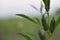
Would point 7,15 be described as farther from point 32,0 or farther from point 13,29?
point 32,0

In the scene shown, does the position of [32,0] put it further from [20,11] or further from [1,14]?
[1,14]

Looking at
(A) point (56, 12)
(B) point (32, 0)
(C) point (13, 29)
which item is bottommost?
(A) point (56, 12)

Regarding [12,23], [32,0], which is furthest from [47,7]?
[12,23]

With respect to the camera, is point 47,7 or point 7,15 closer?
point 47,7

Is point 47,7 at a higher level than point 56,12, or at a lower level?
higher

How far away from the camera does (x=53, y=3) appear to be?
1.23 m

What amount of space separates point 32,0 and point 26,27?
278 millimetres

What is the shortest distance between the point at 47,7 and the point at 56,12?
450 mm

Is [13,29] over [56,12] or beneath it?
over

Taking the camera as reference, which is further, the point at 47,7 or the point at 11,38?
the point at 11,38

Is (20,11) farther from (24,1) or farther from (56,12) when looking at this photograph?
(56,12)

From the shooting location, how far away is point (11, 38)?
48.6 inches

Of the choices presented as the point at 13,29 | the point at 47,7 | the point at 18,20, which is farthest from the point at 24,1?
the point at 47,7

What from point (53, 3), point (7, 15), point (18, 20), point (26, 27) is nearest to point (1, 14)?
point (7, 15)
